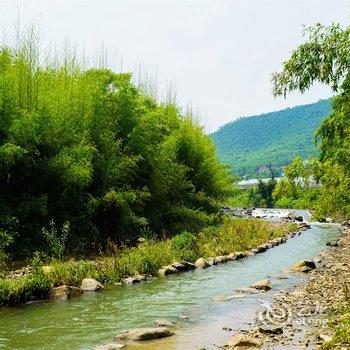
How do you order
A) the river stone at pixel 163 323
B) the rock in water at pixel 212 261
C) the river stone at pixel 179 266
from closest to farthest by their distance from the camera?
the river stone at pixel 163 323 < the river stone at pixel 179 266 < the rock in water at pixel 212 261

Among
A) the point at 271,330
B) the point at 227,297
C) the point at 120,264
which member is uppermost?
the point at 120,264

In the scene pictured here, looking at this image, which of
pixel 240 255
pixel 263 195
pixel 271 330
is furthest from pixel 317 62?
pixel 263 195

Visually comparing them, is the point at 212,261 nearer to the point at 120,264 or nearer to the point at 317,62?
the point at 120,264

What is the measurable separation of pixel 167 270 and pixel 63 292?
4.89m

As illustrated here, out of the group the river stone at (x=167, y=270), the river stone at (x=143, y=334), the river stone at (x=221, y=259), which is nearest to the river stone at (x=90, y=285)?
the river stone at (x=167, y=270)

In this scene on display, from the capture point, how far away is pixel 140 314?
1178cm

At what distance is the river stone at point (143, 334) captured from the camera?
9391mm

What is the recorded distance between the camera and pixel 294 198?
80688 mm

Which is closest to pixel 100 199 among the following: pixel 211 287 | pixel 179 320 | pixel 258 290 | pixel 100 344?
pixel 211 287

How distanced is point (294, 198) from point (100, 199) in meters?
64.1

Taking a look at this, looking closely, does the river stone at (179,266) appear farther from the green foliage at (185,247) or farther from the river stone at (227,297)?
the river stone at (227,297)

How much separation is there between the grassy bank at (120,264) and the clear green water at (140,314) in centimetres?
59

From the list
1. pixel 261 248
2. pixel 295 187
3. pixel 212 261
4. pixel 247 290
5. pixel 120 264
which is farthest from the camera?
pixel 295 187

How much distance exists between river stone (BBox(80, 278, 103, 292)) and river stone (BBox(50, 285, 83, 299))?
1.74 ft
